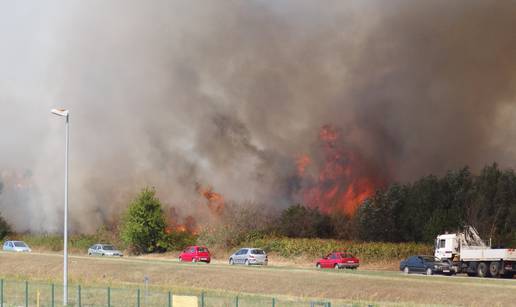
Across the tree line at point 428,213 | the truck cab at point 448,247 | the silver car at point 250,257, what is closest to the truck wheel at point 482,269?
the truck cab at point 448,247

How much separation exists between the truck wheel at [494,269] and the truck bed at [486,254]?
1.23 feet

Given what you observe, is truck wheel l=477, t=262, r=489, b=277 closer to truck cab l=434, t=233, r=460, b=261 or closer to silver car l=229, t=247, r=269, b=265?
truck cab l=434, t=233, r=460, b=261

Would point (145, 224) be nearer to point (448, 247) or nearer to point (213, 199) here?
point (213, 199)

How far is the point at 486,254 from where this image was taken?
64.9 meters

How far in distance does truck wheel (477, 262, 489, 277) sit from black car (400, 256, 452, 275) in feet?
10.2

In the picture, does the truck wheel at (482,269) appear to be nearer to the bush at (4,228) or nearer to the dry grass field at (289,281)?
the dry grass field at (289,281)

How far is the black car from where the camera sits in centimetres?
6819

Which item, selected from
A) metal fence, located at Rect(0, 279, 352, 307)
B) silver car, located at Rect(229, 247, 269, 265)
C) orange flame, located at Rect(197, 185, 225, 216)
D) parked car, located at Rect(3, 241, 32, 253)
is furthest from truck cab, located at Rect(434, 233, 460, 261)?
parked car, located at Rect(3, 241, 32, 253)

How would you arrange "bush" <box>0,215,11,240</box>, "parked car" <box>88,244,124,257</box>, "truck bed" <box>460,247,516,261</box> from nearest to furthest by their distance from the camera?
"truck bed" <box>460,247,516,261</box>
"parked car" <box>88,244,124,257</box>
"bush" <box>0,215,11,240</box>

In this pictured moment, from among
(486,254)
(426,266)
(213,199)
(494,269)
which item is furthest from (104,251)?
(494,269)

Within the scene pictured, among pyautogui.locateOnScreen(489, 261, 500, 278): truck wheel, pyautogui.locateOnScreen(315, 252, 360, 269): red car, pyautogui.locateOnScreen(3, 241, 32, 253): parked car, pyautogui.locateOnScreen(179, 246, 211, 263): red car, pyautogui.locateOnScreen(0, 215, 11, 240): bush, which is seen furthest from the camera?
pyautogui.locateOnScreen(0, 215, 11, 240): bush

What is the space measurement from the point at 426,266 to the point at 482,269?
15.5ft

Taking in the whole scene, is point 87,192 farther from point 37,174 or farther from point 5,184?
point 5,184

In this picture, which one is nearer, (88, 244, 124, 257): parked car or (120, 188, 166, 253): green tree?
(88, 244, 124, 257): parked car
